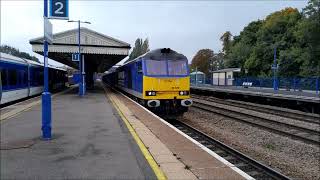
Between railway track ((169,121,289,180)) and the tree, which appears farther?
the tree

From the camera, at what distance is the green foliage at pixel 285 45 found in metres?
53.0

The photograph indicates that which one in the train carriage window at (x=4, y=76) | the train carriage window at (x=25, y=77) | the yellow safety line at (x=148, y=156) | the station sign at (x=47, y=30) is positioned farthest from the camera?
the train carriage window at (x=25, y=77)

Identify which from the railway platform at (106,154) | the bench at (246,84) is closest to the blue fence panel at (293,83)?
the bench at (246,84)

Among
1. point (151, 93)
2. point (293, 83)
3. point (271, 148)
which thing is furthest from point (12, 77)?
point (293, 83)

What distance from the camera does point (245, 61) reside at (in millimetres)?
76688

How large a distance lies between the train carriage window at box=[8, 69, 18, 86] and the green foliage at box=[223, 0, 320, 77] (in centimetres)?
3835

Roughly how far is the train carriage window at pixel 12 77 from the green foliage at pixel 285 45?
3835 centimetres

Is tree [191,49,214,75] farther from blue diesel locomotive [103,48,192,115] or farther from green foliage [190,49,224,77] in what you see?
blue diesel locomotive [103,48,192,115]

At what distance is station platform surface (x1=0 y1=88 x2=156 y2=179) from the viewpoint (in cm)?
670

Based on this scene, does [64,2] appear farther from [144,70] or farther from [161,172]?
[144,70]

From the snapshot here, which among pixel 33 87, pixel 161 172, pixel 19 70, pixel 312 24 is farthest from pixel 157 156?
pixel 312 24

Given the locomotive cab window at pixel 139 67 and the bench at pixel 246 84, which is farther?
the bench at pixel 246 84

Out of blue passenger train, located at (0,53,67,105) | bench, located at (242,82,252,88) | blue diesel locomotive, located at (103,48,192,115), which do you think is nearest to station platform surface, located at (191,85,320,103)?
blue diesel locomotive, located at (103,48,192,115)

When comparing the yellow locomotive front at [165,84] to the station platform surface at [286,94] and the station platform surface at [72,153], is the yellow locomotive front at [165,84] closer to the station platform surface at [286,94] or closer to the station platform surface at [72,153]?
the station platform surface at [72,153]
